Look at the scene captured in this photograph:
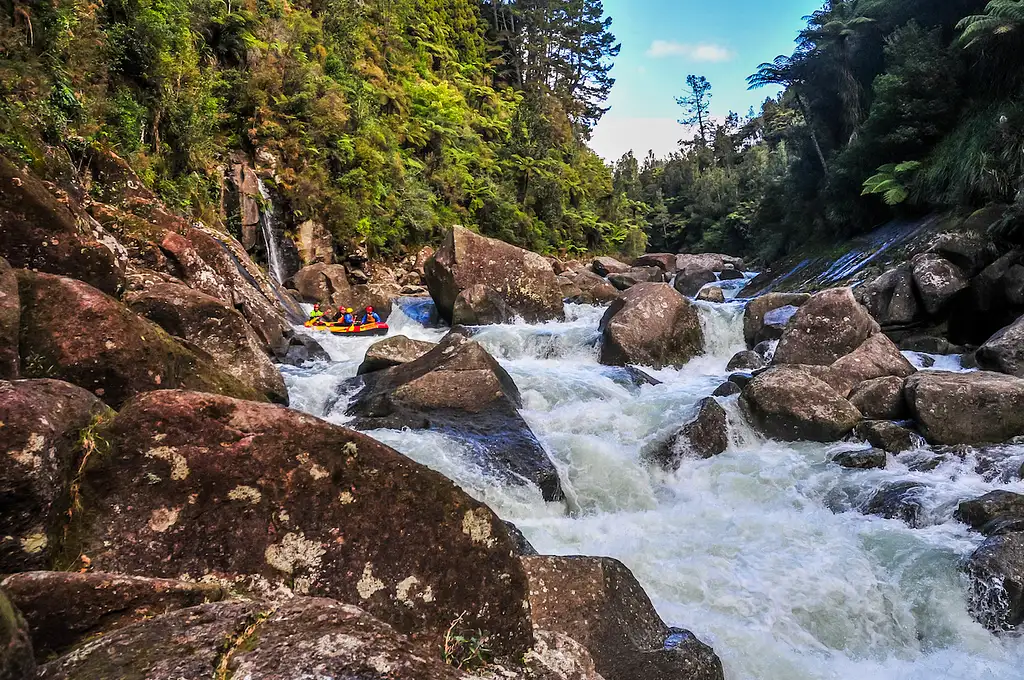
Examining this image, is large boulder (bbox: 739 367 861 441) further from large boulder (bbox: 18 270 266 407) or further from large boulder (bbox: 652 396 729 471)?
large boulder (bbox: 18 270 266 407)

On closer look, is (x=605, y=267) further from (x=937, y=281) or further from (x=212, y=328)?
(x=212, y=328)

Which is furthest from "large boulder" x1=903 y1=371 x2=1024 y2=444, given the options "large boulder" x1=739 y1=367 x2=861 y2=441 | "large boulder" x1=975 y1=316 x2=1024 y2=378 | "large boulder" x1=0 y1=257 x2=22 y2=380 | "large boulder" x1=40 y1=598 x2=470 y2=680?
"large boulder" x1=0 y1=257 x2=22 y2=380

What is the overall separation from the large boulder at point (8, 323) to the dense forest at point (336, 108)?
418 centimetres

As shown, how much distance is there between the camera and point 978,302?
36.8 ft

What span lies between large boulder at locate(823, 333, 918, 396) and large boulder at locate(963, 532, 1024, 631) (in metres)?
4.17

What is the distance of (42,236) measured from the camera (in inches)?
201

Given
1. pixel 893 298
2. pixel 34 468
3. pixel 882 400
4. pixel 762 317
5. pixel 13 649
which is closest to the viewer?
pixel 13 649

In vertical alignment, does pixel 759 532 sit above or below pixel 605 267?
below

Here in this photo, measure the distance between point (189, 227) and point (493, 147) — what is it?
1849 centimetres

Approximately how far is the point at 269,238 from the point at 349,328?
4.58 metres

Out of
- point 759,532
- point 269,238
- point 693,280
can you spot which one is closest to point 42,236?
point 759,532

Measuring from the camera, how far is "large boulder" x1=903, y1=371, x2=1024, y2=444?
22.9 ft

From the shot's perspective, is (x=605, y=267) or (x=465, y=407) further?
(x=605, y=267)

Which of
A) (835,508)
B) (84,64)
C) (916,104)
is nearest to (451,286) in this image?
(84,64)
